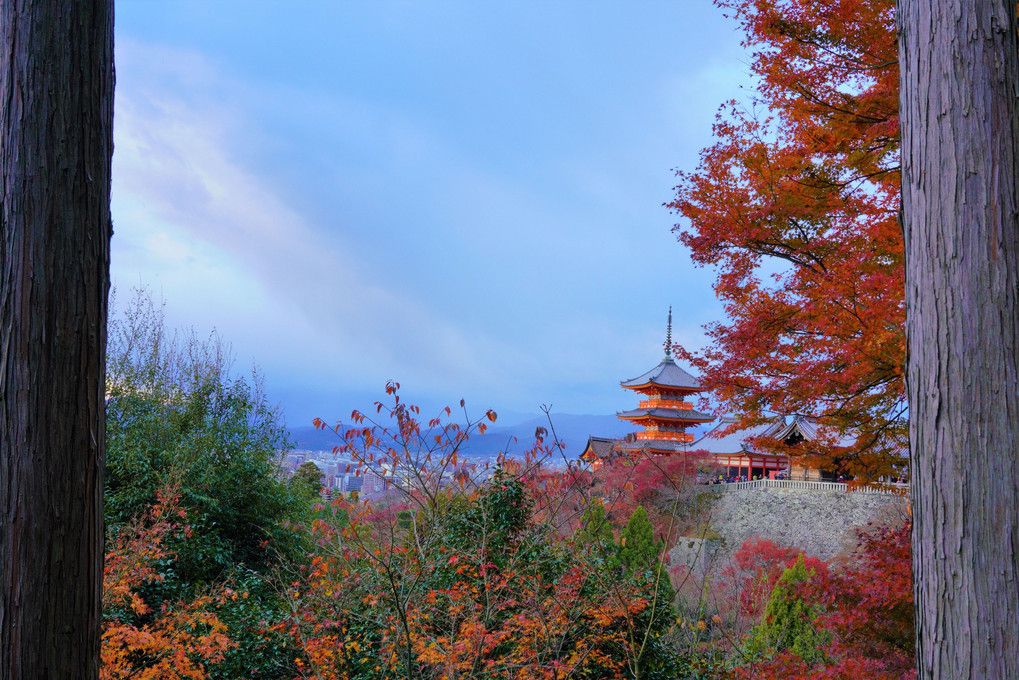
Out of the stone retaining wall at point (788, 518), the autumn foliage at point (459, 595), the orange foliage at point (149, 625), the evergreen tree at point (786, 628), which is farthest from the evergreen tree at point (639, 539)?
the orange foliage at point (149, 625)

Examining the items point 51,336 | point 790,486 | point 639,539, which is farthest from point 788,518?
point 51,336

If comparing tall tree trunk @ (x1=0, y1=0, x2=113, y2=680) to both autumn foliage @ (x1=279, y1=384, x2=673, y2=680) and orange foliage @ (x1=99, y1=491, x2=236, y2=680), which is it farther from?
orange foliage @ (x1=99, y1=491, x2=236, y2=680)

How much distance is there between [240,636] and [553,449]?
329cm

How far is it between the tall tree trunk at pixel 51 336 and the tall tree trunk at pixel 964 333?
2.01 m

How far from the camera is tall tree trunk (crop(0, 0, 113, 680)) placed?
1.48 m

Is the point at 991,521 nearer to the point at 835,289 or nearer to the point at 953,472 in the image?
the point at 953,472

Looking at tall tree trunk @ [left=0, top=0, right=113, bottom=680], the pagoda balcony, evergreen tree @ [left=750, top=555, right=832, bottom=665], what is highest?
the pagoda balcony

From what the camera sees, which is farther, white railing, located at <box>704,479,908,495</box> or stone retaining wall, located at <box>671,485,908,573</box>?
white railing, located at <box>704,479,908,495</box>

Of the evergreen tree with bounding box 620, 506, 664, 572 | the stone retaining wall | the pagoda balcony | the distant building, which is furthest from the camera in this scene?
the pagoda balcony

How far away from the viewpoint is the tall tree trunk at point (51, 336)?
4.86 ft

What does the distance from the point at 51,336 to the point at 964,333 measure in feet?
7.06

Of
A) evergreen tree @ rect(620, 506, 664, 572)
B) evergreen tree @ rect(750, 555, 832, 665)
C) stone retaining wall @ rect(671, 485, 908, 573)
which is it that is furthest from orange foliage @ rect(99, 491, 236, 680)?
stone retaining wall @ rect(671, 485, 908, 573)

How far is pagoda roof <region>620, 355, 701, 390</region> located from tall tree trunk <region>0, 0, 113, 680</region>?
21.9 meters

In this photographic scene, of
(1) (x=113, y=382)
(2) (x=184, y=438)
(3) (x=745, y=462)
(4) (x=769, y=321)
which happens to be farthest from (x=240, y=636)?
(3) (x=745, y=462)
